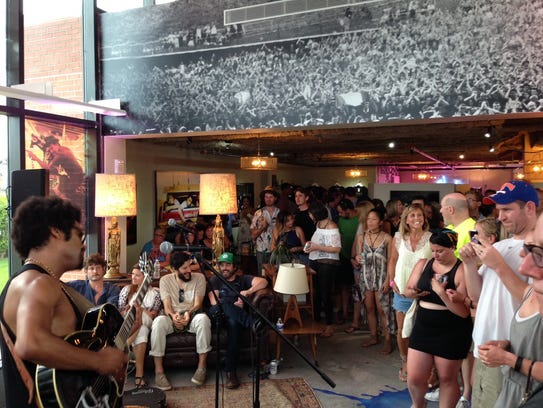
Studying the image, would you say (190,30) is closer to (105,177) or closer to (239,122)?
(239,122)

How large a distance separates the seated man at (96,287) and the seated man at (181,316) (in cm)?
54

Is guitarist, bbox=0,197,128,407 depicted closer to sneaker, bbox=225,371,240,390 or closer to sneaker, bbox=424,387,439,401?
sneaker, bbox=225,371,240,390

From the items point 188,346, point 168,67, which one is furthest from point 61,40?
point 188,346

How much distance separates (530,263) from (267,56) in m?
3.85

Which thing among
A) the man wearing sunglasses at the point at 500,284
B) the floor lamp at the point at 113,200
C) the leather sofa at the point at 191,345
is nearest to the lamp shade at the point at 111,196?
the floor lamp at the point at 113,200

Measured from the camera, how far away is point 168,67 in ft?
17.1

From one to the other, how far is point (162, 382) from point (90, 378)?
2.45 m

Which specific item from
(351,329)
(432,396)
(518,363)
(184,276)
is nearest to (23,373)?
(518,363)

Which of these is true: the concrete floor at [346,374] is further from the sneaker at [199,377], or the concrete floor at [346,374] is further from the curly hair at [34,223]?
the curly hair at [34,223]

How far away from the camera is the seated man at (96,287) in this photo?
3.93 meters

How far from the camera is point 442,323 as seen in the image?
9.07 feet

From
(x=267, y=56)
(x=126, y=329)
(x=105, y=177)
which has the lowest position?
(x=126, y=329)

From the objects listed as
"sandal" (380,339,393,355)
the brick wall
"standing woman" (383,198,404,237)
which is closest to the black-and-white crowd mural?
the brick wall

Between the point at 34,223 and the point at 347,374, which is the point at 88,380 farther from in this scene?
the point at 347,374
